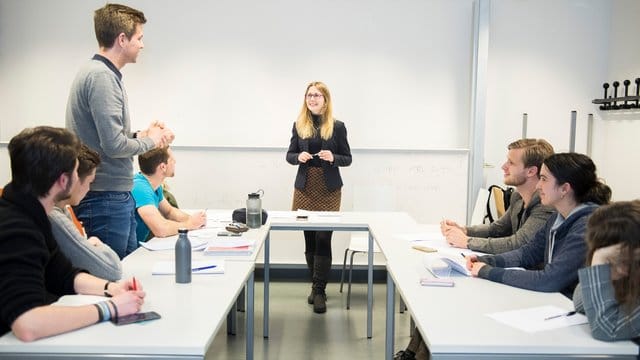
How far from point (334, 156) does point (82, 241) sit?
2.60 meters

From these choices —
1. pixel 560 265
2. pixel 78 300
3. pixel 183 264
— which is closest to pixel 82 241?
pixel 78 300

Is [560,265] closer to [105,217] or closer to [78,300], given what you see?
[78,300]

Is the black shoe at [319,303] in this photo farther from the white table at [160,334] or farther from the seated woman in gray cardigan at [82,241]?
the seated woman in gray cardigan at [82,241]

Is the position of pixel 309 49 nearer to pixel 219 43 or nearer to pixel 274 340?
pixel 219 43

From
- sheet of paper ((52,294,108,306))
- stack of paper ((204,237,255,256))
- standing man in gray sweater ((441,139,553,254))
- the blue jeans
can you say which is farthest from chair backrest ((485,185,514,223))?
sheet of paper ((52,294,108,306))

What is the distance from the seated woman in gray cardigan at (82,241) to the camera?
2061 millimetres

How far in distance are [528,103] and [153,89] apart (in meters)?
3.27

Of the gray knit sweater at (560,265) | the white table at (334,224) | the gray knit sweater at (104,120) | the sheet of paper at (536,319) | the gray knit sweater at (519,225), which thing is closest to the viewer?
the sheet of paper at (536,319)

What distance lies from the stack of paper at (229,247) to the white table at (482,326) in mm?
683

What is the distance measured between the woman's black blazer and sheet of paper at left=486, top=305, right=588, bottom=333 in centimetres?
262

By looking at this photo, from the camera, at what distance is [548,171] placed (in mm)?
2455

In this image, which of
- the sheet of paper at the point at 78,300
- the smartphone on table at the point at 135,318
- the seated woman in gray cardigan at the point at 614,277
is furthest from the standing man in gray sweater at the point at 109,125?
the seated woman in gray cardigan at the point at 614,277

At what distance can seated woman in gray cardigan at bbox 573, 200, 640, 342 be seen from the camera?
5.63 feet

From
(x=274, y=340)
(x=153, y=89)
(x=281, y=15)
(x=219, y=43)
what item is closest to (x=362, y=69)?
(x=281, y=15)
